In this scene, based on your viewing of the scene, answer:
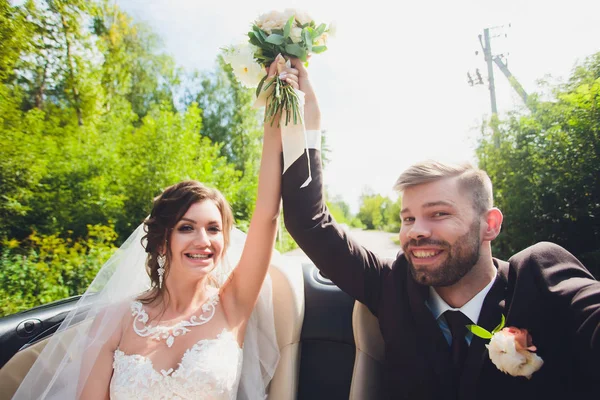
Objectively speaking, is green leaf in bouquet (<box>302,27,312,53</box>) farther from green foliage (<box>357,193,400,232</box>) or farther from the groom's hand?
green foliage (<box>357,193,400,232</box>)

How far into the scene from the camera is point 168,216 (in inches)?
71.8

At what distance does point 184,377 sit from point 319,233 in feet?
2.98

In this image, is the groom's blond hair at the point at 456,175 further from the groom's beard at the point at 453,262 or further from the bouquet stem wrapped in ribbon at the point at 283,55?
the bouquet stem wrapped in ribbon at the point at 283,55

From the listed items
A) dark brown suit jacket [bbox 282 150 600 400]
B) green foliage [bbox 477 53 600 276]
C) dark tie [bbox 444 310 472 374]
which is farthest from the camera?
green foliage [bbox 477 53 600 276]

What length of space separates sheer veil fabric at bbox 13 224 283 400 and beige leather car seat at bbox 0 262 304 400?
0.14 feet

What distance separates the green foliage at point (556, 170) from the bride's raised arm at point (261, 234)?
3.00 meters

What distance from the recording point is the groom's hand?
1588 millimetres

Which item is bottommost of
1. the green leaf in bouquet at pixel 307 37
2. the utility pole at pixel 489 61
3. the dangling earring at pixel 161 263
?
the dangling earring at pixel 161 263

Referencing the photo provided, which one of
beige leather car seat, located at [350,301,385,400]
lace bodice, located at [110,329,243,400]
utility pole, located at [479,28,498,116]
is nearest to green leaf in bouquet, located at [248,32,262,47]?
beige leather car seat, located at [350,301,385,400]

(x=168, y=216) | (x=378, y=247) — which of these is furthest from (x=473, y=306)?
(x=378, y=247)

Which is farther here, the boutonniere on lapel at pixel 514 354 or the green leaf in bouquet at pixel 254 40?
the green leaf in bouquet at pixel 254 40

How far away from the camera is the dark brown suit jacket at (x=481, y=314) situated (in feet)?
4.07

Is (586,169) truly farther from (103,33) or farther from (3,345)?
(103,33)

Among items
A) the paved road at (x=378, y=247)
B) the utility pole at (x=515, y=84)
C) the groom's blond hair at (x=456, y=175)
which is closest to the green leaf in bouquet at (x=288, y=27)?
the groom's blond hair at (x=456, y=175)
